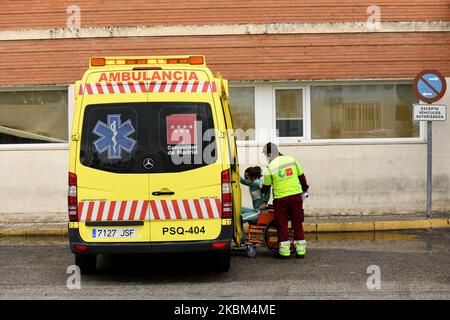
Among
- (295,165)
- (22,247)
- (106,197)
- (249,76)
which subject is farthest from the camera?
(249,76)

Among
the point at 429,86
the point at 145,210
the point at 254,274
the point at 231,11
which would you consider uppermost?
the point at 231,11

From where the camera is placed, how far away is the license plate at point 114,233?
789 cm

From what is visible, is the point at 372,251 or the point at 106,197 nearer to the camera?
the point at 106,197

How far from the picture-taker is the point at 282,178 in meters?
9.58

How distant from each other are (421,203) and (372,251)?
3636 millimetres

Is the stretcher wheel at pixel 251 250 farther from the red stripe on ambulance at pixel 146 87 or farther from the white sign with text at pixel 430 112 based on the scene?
the white sign with text at pixel 430 112

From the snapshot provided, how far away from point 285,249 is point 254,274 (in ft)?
3.57

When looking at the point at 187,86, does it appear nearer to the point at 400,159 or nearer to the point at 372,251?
the point at 372,251

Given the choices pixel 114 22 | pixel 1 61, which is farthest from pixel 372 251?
pixel 1 61

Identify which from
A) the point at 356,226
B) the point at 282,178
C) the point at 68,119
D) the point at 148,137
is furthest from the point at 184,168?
the point at 68,119

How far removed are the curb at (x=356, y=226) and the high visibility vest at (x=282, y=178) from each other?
9.19 ft

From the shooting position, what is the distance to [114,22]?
1338 cm

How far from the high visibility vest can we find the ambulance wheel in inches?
104

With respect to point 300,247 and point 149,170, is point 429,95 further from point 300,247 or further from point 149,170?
point 149,170
